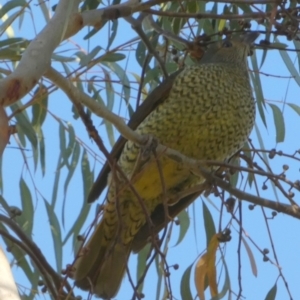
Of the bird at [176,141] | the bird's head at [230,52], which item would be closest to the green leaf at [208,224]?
the bird at [176,141]

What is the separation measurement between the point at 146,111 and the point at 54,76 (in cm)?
108

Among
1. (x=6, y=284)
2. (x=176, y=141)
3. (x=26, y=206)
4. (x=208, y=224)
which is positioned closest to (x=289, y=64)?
(x=176, y=141)

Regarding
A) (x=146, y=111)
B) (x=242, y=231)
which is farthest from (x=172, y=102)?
(x=242, y=231)

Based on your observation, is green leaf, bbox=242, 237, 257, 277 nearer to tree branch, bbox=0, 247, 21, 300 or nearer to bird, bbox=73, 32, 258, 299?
bird, bbox=73, 32, 258, 299

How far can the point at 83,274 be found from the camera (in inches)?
112

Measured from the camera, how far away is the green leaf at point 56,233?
111 inches

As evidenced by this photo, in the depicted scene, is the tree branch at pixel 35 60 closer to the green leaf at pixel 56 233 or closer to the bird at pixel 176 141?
the bird at pixel 176 141

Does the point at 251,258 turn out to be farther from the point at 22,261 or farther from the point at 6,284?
the point at 22,261

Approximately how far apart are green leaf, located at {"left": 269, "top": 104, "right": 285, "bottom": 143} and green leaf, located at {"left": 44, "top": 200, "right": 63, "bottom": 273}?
85 cm

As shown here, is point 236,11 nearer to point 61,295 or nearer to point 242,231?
point 242,231

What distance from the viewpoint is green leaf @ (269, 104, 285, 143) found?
278 centimetres

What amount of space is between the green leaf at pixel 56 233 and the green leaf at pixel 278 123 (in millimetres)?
852

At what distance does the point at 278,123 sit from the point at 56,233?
885 millimetres

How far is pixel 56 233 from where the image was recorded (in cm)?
293
